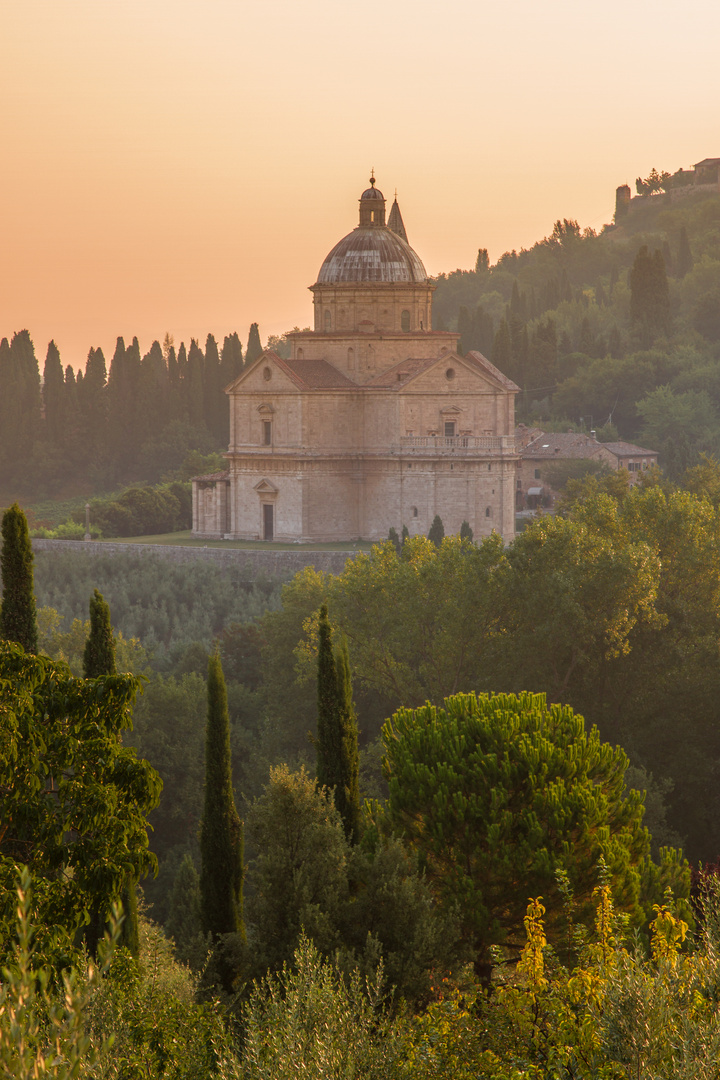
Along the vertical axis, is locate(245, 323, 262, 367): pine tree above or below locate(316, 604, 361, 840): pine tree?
above

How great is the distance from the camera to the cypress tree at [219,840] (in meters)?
14.2

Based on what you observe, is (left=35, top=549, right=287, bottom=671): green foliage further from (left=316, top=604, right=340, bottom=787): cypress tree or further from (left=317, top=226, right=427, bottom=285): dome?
(left=316, top=604, right=340, bottom=787): cypress tree

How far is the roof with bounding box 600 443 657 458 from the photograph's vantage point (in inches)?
2534

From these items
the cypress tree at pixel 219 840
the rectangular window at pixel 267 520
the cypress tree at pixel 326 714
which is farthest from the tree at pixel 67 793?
the rectangular window at pixel 267 520

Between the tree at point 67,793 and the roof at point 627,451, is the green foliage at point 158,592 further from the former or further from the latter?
the roof at point 627,451

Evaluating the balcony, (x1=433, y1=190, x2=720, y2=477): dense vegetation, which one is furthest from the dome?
(x1=433, y1=190, x2=720, y2=477): dense vegetation

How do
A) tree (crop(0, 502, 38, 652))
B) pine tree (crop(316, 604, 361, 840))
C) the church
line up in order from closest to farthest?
1. tree (crop(0, 502, 38, 652))
2. pine tree (crop(316, 604, 361, 840))
3. the church

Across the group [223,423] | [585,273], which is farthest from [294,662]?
[585,273]

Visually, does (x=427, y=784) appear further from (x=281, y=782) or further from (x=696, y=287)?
(x=696, y=287)

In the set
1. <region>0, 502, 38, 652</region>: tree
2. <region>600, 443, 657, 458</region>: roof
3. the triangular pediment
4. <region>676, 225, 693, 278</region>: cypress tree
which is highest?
<region>676, 225, 693, 278</region>: cypress tree

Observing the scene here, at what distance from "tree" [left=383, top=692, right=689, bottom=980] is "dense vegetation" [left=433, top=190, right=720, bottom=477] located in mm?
46623

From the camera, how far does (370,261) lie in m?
51.1

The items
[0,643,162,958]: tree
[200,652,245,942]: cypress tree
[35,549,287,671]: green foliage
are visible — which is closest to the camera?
[0,643,162,958]: tree

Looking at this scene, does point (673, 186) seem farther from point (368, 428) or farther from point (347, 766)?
point (347, 766)
